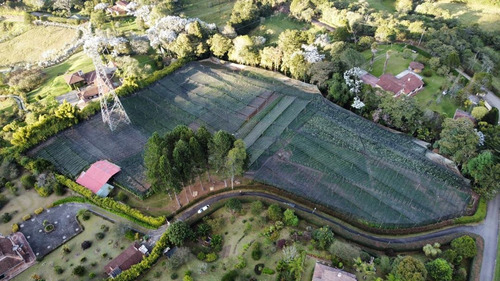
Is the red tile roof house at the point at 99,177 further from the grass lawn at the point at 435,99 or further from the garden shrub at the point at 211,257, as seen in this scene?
the grass lawn at the point at 435,99

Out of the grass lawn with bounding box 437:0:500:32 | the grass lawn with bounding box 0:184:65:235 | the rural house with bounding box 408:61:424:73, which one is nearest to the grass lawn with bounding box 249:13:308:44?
the rural house with bounding box 408:61:424:73

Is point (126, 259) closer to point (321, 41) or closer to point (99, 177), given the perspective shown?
point (99, 177)

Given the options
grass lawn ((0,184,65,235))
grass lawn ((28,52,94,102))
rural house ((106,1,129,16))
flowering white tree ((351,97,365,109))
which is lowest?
grass lawn ((0,184,65,235))

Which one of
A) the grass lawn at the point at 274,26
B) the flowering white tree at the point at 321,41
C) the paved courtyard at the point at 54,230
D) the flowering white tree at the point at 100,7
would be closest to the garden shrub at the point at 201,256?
the paved courtyard at the point at 54,230

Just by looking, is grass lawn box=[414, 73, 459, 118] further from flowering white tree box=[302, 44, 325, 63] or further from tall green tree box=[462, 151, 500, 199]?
flowering white tree box=[302, 44, 325, 63]

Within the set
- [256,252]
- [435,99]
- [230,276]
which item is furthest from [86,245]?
[435,99]

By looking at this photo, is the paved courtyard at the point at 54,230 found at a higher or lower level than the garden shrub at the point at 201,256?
higher
